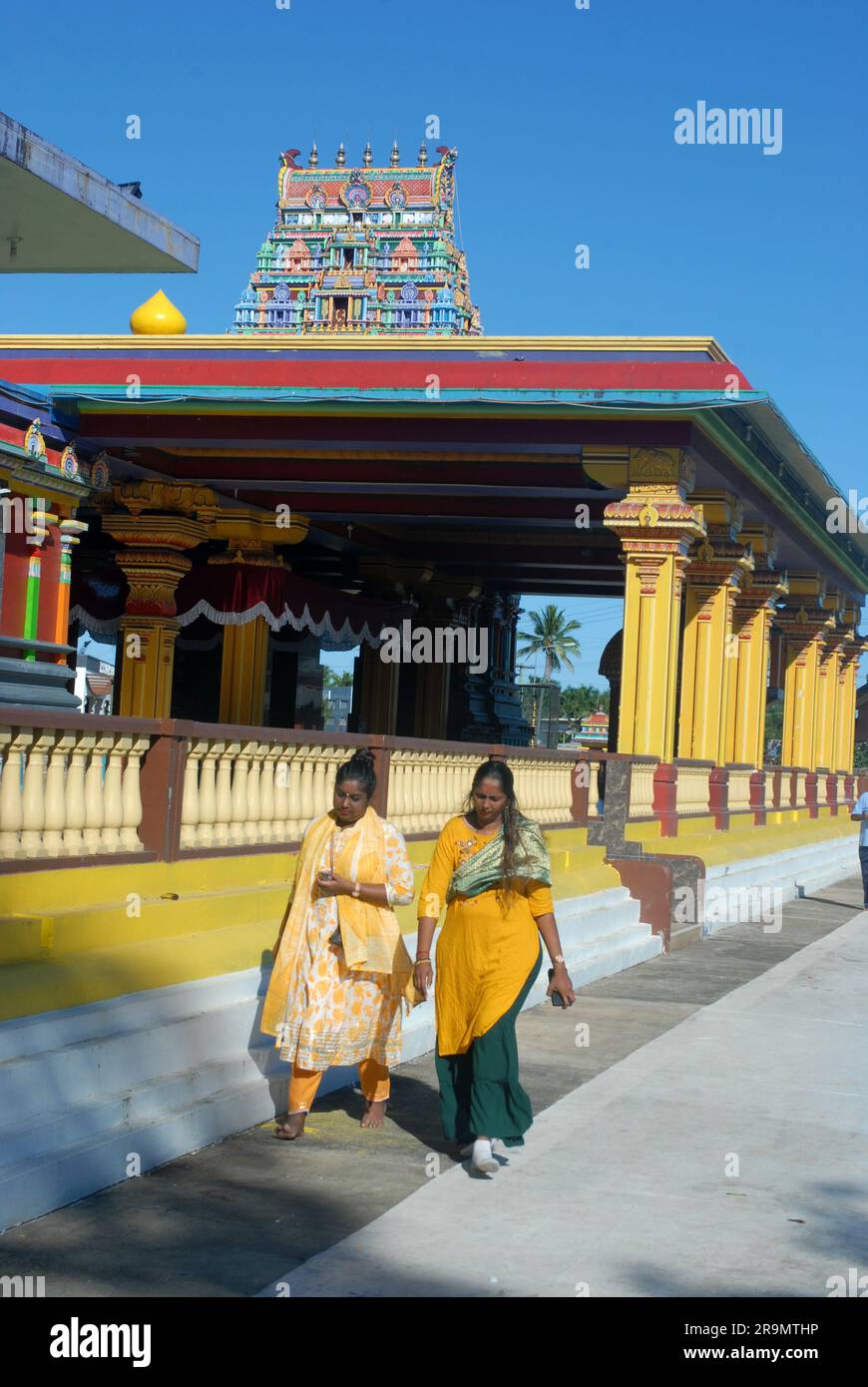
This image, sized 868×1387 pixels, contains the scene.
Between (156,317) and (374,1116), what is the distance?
1260cm

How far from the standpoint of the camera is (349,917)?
6.07 meters

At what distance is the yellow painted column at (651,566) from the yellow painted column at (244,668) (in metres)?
5.55

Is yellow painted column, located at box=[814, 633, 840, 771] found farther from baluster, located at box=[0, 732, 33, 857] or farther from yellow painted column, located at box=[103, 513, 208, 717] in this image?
baluster, located at box=[0, 732, 33, 857]

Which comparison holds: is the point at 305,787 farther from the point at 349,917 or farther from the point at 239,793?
the point at 349,917

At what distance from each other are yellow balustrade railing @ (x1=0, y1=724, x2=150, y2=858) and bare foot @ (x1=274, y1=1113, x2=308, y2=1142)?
1.24 metres

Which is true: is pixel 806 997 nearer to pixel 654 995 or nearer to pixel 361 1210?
pixel 654 995

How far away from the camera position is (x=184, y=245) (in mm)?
8094

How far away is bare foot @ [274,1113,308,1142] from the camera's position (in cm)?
614

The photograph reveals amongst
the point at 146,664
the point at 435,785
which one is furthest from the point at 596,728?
the point at 435,785

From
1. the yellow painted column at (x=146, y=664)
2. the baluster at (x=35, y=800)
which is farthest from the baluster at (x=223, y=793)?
the yellow painted column at (x=146, y=664)

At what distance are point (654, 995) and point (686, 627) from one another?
8.39 metres

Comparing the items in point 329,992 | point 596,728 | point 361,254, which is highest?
point 361,254
